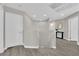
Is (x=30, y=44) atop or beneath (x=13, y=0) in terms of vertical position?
beneath

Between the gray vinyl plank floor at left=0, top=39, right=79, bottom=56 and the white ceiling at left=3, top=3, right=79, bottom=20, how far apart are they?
0.67 m

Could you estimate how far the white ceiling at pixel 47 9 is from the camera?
228 centimetres

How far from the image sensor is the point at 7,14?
2367 mm

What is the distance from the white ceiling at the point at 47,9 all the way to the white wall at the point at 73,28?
0.17 metres

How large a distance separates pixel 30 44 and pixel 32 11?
84cm

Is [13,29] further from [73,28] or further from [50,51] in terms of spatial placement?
[73,28]

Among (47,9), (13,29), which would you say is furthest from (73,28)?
(13,29)

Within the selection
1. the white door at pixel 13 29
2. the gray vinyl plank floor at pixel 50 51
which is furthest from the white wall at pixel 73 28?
the white door at pixel 13 29

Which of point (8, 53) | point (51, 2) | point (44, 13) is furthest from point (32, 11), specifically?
point (8, 53)

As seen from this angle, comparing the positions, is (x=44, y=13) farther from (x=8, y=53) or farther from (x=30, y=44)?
(x=8, y=53)

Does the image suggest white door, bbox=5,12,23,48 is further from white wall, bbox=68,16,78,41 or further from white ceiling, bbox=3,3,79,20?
white wall, bbox=68,16,78,41

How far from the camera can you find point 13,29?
2424 mm

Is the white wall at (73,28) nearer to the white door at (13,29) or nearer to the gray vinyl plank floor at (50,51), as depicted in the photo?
the gray vinyl plank floor at (50,51)

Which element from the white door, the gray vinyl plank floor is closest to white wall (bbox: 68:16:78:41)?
the gray vinyl plank floor
